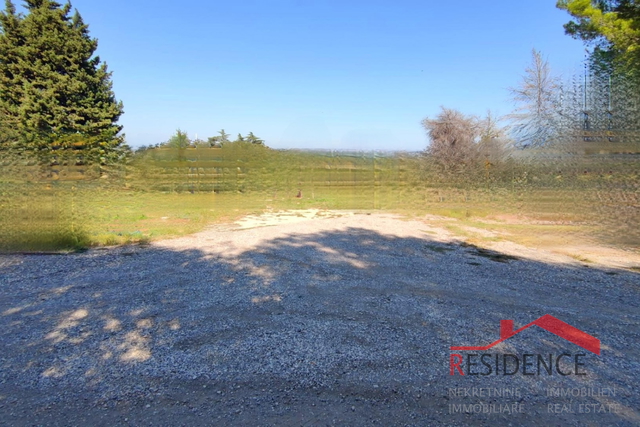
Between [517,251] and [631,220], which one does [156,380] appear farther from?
[631,220]

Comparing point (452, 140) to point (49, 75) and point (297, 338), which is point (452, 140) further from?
point (49, 75)

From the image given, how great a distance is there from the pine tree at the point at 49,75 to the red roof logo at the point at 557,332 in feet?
43.8

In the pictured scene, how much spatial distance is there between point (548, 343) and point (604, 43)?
21.1 ft

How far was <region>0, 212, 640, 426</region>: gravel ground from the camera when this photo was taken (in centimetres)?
169

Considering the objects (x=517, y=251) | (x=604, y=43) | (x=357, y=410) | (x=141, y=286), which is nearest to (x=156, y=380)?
(x=357, y=410)

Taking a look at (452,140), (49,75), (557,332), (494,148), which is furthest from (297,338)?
(49,75)

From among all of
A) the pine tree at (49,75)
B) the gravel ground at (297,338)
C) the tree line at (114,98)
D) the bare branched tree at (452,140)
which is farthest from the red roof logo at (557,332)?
the pine tree at (49,75)

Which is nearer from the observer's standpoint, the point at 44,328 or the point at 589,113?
the point at 44,328

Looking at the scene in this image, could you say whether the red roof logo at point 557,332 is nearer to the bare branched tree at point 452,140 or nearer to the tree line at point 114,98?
the tree line at point 114,98

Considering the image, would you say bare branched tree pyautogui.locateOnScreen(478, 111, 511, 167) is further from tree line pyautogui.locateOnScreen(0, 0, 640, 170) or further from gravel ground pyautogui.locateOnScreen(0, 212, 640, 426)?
gravel ground pyautogui.locateOnScreen(0, 212, 640, 426)

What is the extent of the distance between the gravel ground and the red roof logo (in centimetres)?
6

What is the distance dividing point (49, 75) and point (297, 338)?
1531 centimetres

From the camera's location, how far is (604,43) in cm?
609

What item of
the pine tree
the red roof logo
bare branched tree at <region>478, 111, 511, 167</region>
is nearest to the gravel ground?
the red roof logo
